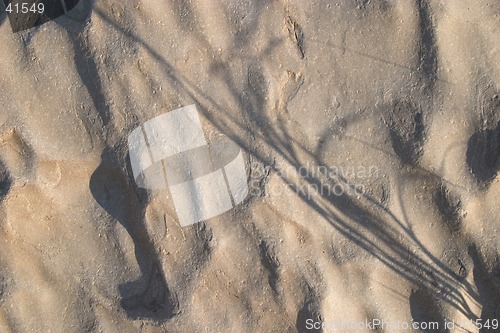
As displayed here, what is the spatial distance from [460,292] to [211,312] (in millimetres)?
1651

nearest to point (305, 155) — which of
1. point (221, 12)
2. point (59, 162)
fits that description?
point (221, 12)

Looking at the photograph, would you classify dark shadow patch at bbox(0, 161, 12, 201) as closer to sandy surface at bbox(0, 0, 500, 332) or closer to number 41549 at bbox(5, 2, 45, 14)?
sandy surface at bbox(0, 0, 500, 332)

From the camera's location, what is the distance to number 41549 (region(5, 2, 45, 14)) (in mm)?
2971

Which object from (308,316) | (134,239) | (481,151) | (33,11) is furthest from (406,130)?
(33,11)

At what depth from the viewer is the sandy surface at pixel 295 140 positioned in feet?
9.32

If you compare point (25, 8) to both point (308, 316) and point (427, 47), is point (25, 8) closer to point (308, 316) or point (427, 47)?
point (427, 47)

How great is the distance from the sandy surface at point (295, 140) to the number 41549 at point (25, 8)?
0.35ft

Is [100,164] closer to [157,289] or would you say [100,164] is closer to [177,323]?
[157,289]

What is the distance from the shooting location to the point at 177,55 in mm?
2887

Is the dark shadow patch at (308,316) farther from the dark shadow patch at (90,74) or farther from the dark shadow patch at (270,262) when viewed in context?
the dark shadow patch at (90,74)

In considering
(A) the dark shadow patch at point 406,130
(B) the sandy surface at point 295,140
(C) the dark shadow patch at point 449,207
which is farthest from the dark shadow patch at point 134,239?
(C) the dark shadow patch at point 449,207

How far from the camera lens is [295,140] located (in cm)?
289

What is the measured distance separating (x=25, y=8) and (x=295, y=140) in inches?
79.8

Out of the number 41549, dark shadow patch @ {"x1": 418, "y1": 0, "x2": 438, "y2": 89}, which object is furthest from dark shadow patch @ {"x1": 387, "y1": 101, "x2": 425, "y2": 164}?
the number 41549
